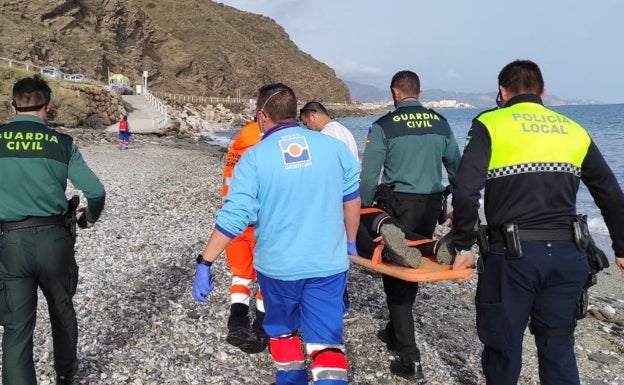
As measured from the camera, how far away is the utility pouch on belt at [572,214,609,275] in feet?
10.9

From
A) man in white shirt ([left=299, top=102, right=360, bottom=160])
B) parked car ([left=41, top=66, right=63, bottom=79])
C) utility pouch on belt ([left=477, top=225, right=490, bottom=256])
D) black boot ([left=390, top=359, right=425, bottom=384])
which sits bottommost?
black boot ([left=390, top=359, right=425, bottom=384])

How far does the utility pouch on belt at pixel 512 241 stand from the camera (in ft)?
10.8

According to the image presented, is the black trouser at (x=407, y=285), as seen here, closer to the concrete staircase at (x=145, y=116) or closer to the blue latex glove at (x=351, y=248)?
the blue latex glove at (x=351, y=248)

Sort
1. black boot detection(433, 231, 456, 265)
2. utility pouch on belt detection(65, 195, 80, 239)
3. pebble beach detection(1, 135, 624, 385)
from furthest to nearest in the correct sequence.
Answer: pebble beach detection(1, 135, 624, 385) → black boot detection(433, 231, 456, 265) → utility pouch on belt detection(65, 195, 80, 239)

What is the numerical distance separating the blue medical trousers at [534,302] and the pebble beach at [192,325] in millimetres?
1599

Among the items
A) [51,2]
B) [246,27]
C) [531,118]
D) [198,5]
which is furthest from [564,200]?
[246,27]

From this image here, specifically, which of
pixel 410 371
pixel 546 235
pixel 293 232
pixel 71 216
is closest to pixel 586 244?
pixel 546 235

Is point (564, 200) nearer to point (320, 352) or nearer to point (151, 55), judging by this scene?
point (320, 352)

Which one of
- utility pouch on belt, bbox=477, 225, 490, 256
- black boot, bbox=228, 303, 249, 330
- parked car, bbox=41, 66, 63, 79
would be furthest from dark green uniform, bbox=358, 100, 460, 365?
parked car, bbox=41, 66, 63, 79

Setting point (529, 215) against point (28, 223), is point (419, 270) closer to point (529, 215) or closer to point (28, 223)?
point (529, 215)

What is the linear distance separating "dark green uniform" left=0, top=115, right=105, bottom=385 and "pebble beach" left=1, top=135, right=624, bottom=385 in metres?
0.95

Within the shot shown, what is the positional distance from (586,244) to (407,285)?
185cm

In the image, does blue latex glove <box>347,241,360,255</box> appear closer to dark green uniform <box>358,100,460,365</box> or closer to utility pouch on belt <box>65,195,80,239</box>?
dark green uniform <box>358,100,460,365</box>

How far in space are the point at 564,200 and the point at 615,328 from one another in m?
4.99
